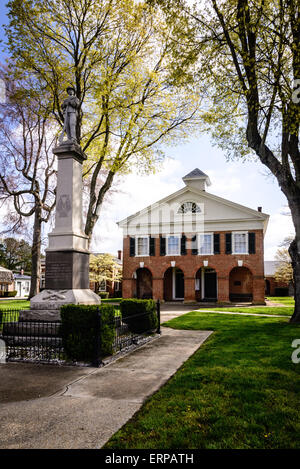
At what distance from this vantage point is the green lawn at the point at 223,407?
Answer: 3512mm

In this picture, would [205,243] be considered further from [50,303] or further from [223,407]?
[223,407]

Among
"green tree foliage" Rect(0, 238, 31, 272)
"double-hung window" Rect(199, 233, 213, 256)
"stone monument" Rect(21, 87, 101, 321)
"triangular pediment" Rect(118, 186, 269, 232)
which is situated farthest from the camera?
"green tree foliage" Rect(0, 238, 31, 272)

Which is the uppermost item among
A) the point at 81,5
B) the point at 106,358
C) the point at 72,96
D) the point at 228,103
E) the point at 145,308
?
the point at 81,5

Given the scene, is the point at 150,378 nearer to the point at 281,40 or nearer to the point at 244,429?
the point at 244,429

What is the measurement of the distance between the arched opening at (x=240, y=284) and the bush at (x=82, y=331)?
85.4 feet

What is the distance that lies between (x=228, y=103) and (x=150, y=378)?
468 inches

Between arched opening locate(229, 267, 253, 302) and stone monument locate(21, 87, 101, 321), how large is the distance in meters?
23.5

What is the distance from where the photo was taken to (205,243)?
30.0 m

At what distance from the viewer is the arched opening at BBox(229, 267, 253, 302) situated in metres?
31.4

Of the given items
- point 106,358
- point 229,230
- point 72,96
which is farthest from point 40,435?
point 229,230

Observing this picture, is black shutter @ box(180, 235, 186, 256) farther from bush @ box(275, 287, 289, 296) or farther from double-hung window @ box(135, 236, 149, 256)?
bush @ box(275, 287, 289, 296)

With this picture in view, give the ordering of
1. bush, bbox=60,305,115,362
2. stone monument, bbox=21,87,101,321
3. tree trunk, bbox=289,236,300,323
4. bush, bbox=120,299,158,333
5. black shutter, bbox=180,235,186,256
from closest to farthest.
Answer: bush, bbox=60,305,115,362
stone monument, bbox=21,87,101,321
bush, bbox=120,299,158,333
tree trunk, bbox=289,236,300,323
black shutter, bbox=180,235,186,256

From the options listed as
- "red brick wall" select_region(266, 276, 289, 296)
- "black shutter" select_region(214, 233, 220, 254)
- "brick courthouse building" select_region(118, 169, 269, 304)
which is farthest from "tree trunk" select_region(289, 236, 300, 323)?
"red brick wall" select_region(266, 276, 289, 296)
